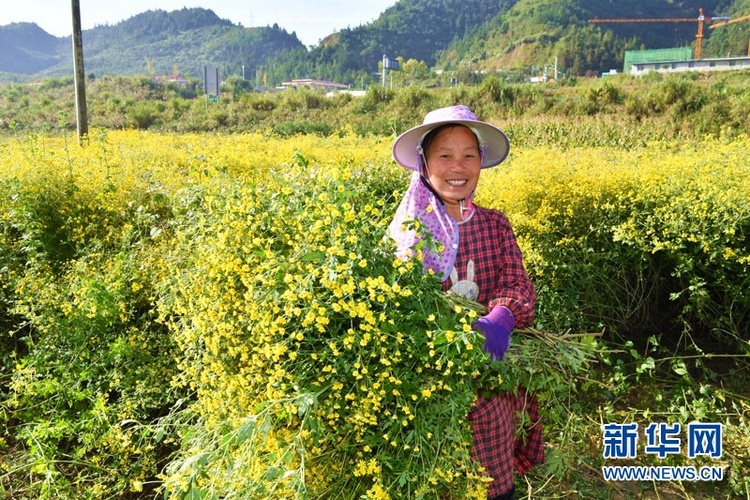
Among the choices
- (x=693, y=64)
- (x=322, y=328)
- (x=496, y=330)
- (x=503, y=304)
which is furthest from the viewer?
(x=693, y=64)

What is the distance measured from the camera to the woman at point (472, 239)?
5.51 ft

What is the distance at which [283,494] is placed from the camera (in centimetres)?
119

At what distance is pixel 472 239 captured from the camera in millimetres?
1812

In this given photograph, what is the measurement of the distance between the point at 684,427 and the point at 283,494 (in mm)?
2434

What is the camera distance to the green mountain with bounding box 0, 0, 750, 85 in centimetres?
7719

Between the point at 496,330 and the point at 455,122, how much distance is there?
709 millimetres

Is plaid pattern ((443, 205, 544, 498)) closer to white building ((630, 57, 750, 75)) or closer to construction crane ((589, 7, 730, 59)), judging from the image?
white building ((630, 57, 750, 75))

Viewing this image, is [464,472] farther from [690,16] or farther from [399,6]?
[399,6]

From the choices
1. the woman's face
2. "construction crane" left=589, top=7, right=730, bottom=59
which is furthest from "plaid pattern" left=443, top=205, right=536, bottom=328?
"construction crane" left=589, top=7, right=730, bottom=59

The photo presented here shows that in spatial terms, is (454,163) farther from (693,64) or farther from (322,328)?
(693,64)

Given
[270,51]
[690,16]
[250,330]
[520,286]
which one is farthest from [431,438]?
[270,51]

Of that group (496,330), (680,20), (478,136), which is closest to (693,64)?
(680,20)

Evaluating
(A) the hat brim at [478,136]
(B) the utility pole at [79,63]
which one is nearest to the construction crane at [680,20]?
(B) the utility pole at [79,63]

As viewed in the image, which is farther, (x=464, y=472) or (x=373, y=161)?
(x=373, y=161)
